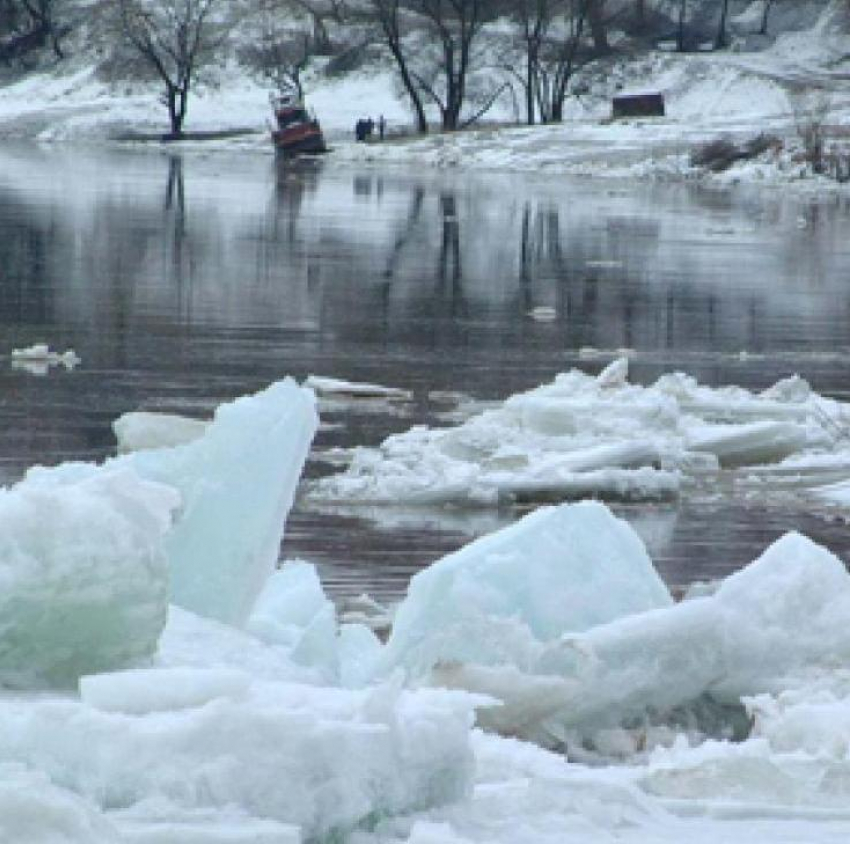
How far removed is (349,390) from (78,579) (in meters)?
7.77

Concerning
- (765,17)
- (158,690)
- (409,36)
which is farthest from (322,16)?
(158,690)

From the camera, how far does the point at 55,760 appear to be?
4.00m

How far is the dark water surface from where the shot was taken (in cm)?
920

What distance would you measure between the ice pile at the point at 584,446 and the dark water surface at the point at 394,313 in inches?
9.3

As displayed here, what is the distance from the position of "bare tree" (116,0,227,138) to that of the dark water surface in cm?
4845

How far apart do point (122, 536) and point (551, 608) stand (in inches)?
62.8

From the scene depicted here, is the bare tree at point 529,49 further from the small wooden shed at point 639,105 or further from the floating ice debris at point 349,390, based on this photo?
the floating ice debris at point 349,390

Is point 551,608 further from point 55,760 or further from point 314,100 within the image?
point 314,100

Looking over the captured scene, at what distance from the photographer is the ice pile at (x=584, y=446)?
9312mm

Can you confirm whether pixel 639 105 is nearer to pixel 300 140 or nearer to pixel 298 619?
pixel 300 140

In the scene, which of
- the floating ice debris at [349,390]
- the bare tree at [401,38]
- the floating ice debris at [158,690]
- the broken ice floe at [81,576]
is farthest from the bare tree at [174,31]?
the floating ice debris at [158,690]

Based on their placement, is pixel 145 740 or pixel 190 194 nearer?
pixel 145 740

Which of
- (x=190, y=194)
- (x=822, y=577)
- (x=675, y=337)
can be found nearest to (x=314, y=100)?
(x=190, y=194)

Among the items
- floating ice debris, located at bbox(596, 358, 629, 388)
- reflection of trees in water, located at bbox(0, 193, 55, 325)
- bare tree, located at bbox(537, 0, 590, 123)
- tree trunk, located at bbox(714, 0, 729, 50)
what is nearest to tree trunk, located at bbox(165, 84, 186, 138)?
Result: bare tree, located at bbox(537, 0, 590, 123)
